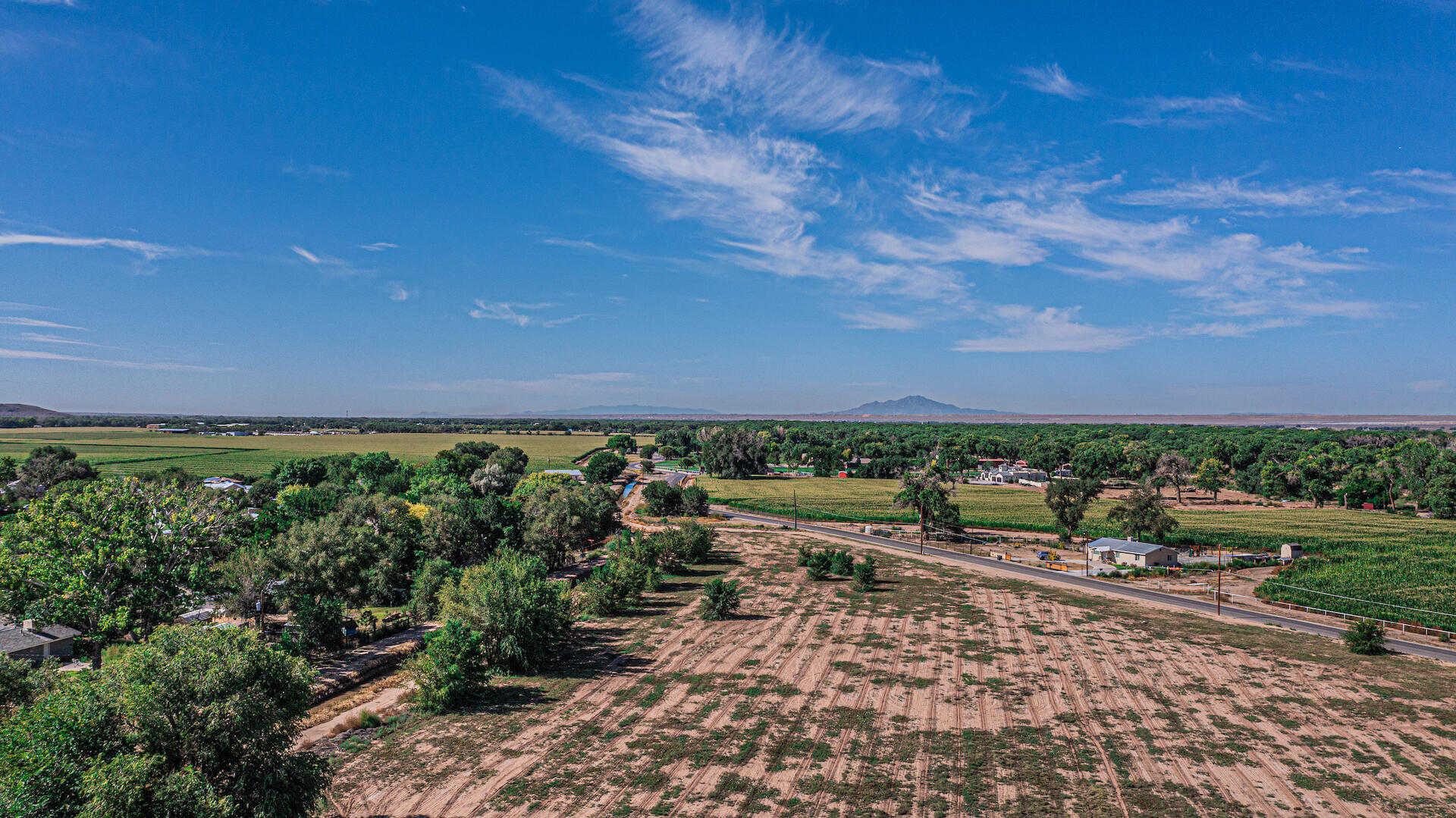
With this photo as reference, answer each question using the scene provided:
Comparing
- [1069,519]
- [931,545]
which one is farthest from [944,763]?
[1069,519]

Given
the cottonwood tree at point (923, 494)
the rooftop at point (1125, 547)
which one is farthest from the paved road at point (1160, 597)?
the rooftop at point (1125, 547)

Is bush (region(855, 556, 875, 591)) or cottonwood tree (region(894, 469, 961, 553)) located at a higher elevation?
cottonwood tree (region(894, 469, 961, 553))

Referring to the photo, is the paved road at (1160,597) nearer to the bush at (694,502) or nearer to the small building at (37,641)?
the bush at (694,502)

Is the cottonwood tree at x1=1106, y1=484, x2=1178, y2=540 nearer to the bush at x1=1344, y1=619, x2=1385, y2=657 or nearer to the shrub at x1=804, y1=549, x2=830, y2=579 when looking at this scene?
the bush at x1=1344, y1=619, x2=1385, y2=657

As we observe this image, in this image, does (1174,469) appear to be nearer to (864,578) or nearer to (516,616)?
(864,578)

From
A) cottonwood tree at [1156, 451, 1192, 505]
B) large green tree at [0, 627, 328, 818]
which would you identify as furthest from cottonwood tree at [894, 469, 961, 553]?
cottonwood tree at [1156, 451, 1192, 505]

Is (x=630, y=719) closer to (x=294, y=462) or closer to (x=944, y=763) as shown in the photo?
(x=944, y=763)
